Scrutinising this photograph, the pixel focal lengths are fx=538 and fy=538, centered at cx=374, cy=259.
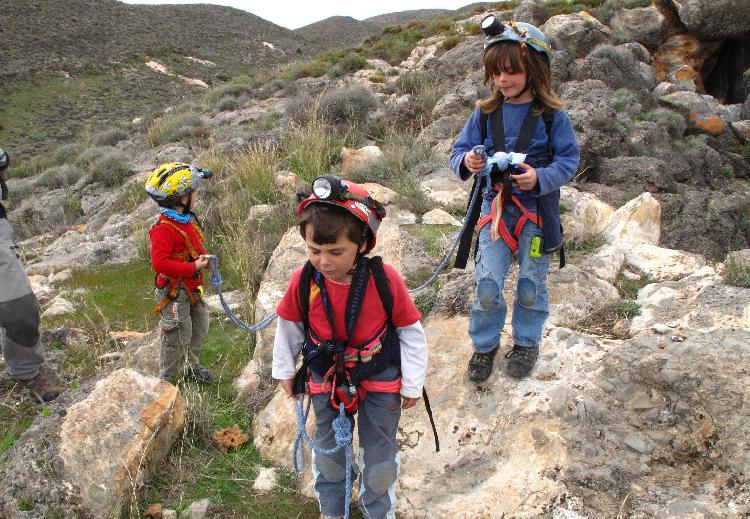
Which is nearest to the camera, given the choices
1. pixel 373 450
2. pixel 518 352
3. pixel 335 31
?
pixel 373 450

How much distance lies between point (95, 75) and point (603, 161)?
3833cm

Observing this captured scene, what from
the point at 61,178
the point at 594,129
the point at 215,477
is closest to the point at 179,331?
the point at 215,477

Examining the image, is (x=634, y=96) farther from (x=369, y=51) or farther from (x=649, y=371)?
(x=369, y=51)

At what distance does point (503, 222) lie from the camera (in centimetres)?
294

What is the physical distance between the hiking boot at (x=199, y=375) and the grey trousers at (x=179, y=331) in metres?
0.06

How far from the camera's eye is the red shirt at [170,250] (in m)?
3.54

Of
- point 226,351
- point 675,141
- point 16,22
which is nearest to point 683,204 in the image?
point 675,141

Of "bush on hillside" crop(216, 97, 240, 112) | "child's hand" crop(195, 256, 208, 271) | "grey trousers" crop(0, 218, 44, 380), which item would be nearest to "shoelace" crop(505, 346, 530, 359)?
"child's hand" crop(195, 256, 208, 271)

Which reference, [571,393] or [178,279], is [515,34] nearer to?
[571,393]

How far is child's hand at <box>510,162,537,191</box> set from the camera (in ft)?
8.66

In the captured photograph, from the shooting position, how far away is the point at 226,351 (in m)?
4.80

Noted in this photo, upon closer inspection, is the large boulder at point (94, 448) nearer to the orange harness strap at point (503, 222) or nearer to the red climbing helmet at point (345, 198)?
the red climbing helmet at point (345, 198)

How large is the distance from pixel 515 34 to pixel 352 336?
170 cm

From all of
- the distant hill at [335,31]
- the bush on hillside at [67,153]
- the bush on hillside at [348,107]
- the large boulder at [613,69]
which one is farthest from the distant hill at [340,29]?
the large boulder at [613,69]
